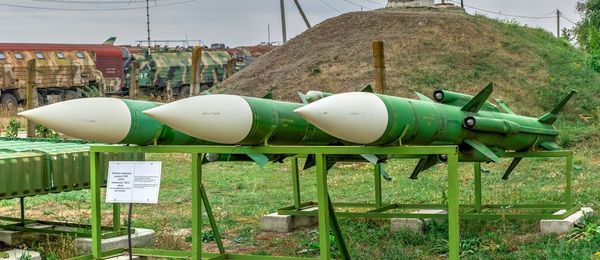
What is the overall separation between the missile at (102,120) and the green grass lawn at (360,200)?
224 centimetres

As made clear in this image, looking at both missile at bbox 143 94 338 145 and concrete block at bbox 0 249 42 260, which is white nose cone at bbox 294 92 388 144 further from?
concrete block at bbox 0 249 42 260

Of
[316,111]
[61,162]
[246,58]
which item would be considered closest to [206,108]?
[316,111]

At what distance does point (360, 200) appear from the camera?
523 inches

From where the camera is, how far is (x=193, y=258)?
7730 mm

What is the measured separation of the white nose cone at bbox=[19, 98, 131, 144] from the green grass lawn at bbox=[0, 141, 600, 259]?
240 cm

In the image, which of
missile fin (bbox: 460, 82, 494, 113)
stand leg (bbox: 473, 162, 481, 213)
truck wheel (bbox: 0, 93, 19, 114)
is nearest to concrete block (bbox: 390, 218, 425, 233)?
stand leg (bbox: 473, 162, 481, 213)

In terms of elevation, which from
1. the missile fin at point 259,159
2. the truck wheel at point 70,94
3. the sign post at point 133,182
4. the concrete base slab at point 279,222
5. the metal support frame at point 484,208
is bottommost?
the concrete base slab at point 279,222

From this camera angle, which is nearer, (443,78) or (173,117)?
(173,117)

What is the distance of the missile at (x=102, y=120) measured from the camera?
7.59m

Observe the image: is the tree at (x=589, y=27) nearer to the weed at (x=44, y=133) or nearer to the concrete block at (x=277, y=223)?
the weed at (x=44, y=133)

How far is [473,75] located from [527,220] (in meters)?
16.4

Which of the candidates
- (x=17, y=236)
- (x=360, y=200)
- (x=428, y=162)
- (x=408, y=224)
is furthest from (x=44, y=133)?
(x=428, y=162)

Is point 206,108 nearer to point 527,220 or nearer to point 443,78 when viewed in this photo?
point 527,220

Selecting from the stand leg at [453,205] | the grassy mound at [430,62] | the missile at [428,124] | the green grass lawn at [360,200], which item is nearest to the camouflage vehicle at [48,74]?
the grassy mound at [430,62]
